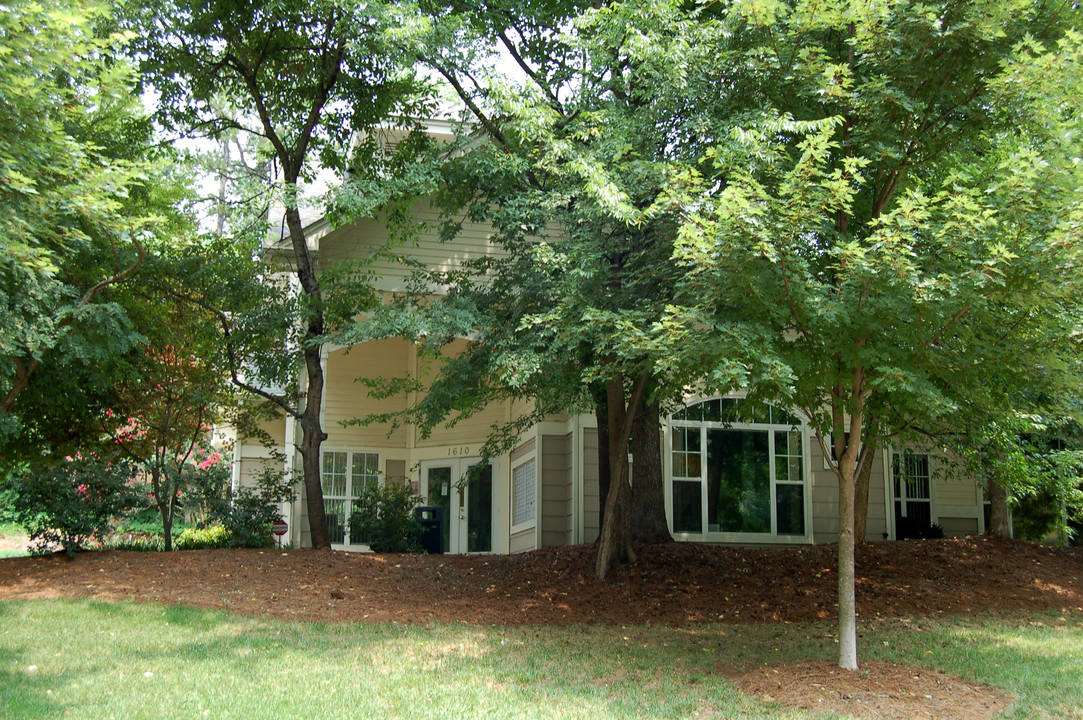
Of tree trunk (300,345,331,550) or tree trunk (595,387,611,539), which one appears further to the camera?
tree trunk (300,345,331,550)

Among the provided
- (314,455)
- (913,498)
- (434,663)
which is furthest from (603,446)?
(913,498)

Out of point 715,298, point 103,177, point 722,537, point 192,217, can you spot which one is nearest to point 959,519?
point 722,537

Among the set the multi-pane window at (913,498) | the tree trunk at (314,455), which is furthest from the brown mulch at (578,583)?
the multi-pane window at (913,498)

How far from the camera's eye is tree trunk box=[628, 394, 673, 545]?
12016 millimetres

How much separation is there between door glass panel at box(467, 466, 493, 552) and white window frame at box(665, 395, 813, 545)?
3.99 m

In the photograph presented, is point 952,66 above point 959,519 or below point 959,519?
above

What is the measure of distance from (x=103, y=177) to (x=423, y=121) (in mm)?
7311

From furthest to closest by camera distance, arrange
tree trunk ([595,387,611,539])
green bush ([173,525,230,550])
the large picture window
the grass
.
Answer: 1. the large picture window
2. green bush ([173,525,230,550])
3. tree trunk ([595,387,611,539])
4. the grass

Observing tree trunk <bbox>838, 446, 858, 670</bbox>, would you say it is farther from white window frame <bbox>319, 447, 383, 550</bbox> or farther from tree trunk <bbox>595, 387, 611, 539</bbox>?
white window frame <bbox>319, 447, 383, 550</bbox>

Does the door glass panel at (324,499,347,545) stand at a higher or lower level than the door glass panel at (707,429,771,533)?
lower

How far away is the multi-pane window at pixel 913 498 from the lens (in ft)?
48.8

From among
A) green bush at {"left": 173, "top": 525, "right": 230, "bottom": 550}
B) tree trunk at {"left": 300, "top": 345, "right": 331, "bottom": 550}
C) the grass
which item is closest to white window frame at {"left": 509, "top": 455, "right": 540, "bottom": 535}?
tree trunk at {"left": 300, "top": 345, "right": 331, "bottom": 550}

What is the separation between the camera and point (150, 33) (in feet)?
37.8

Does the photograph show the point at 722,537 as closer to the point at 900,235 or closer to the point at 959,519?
the point at 959,519
